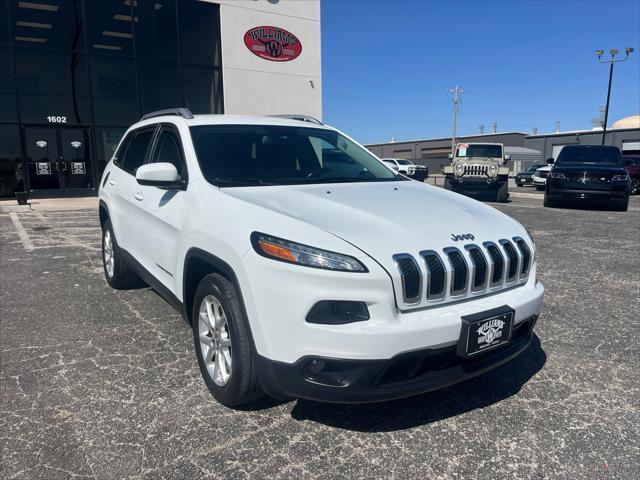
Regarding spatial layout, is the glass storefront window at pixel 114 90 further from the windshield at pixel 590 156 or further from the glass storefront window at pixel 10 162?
the windshield at pixel 590 156

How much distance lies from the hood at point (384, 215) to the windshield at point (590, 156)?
440 inches

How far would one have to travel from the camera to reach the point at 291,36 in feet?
59.6

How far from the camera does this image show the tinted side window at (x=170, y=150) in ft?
11.1

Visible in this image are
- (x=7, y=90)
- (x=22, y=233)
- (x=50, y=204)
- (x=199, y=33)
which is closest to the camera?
(x=22, y=233)

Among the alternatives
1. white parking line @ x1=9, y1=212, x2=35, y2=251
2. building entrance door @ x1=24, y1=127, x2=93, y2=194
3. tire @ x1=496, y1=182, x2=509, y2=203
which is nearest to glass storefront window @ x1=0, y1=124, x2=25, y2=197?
building entrance door @ x1=24, y1=127, x2=93, y2=194

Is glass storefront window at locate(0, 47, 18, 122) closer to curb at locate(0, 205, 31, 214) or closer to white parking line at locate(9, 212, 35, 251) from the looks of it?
curb at locate(0, 205, 31, 214)

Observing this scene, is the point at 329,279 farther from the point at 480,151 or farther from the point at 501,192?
the point at 480,151

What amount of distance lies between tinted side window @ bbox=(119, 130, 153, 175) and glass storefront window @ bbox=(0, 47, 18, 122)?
13.1m

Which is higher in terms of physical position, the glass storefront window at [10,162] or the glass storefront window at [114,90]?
the glass storefront window at [114,90]

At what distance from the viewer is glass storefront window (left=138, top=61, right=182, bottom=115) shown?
16.6m

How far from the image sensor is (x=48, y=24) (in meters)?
15.0

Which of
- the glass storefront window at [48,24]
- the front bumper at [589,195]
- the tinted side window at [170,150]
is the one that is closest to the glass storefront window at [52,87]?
the glass storefront window at [48,24]

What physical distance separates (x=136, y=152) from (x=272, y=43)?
14819mm

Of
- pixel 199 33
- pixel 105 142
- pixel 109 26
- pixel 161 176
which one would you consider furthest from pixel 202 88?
pixel 161 176
